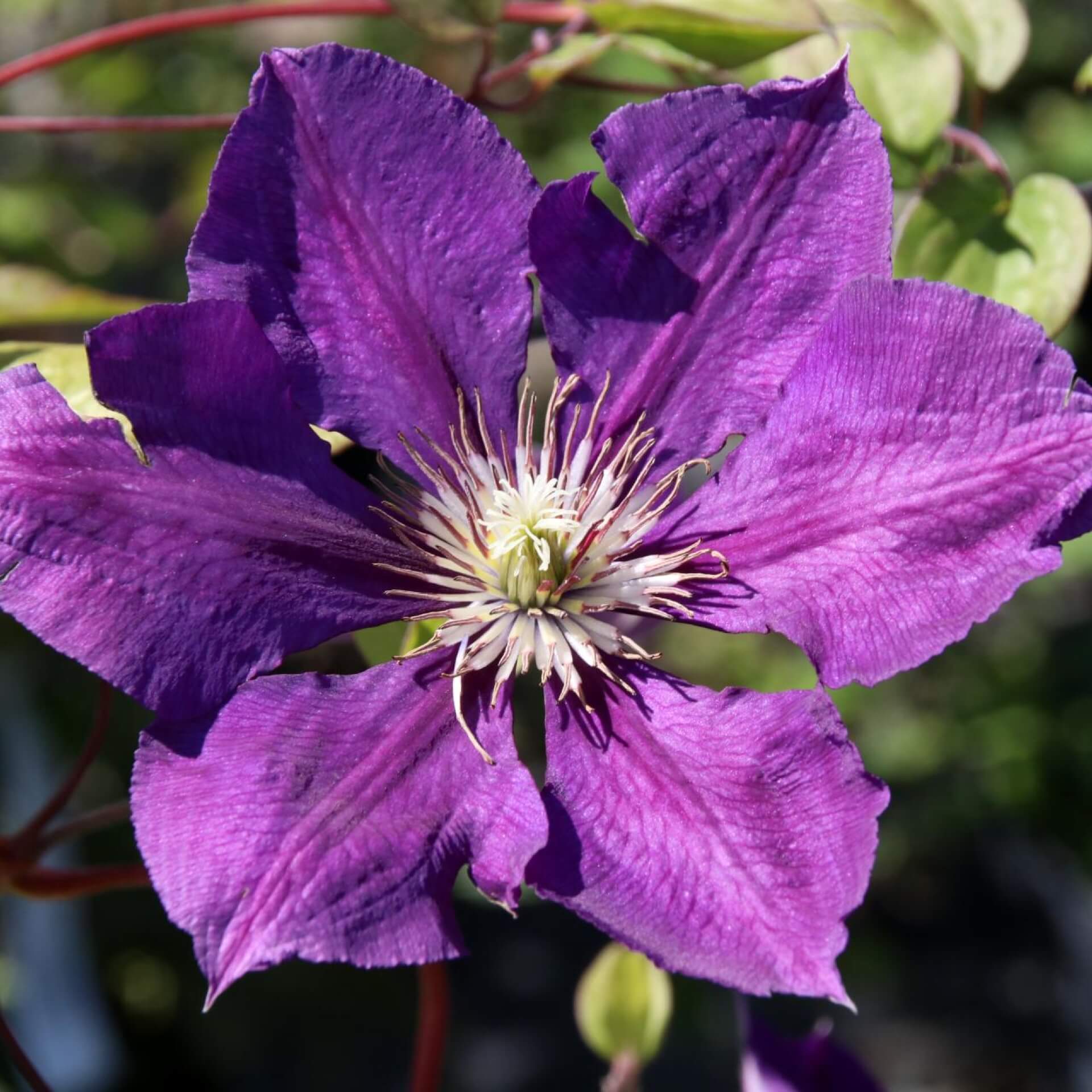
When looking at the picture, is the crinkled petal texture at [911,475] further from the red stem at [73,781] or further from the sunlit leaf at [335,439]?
the red stem at [73,781]

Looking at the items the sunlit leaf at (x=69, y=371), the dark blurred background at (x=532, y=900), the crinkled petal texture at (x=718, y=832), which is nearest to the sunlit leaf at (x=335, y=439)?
the sunlit leaf at (x=69, y=371)

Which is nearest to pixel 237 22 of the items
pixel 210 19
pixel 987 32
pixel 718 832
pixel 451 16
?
pixel 210 19

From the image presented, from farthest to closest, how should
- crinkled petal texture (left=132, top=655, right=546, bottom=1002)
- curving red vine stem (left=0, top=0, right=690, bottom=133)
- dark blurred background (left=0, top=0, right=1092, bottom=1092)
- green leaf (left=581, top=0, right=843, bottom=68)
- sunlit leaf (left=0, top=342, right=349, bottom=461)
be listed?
Answer: dark blurred background (left=0, top=0, right=1092, bottom=1092), curving red vine stem (left=0, top=0, right=690, bottom=133), green leaf (left=581, top=0, right=843, bottom=68), sunlit leaf (left=0, top=342, right=349, bottom=461), crinkled petal texture (left=132, top=655, right=546, bottom=1002)

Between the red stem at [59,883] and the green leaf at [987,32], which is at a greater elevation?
the green leaf at [987,32]

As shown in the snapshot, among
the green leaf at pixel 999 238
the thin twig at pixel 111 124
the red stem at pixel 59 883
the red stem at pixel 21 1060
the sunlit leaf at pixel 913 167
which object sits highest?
the thin twig at pixel 111 124

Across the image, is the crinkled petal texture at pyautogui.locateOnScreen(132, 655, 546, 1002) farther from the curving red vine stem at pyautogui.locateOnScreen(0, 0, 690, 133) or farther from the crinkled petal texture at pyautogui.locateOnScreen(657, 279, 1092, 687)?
the curving red vine stem at pyautogui.locateOnScreen(0, 0, 690, 133)

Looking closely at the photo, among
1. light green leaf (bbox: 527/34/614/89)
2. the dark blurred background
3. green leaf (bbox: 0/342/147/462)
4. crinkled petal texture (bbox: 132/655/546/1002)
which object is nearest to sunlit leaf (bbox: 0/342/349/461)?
green leaf (bbox: 0/342/147/462)
